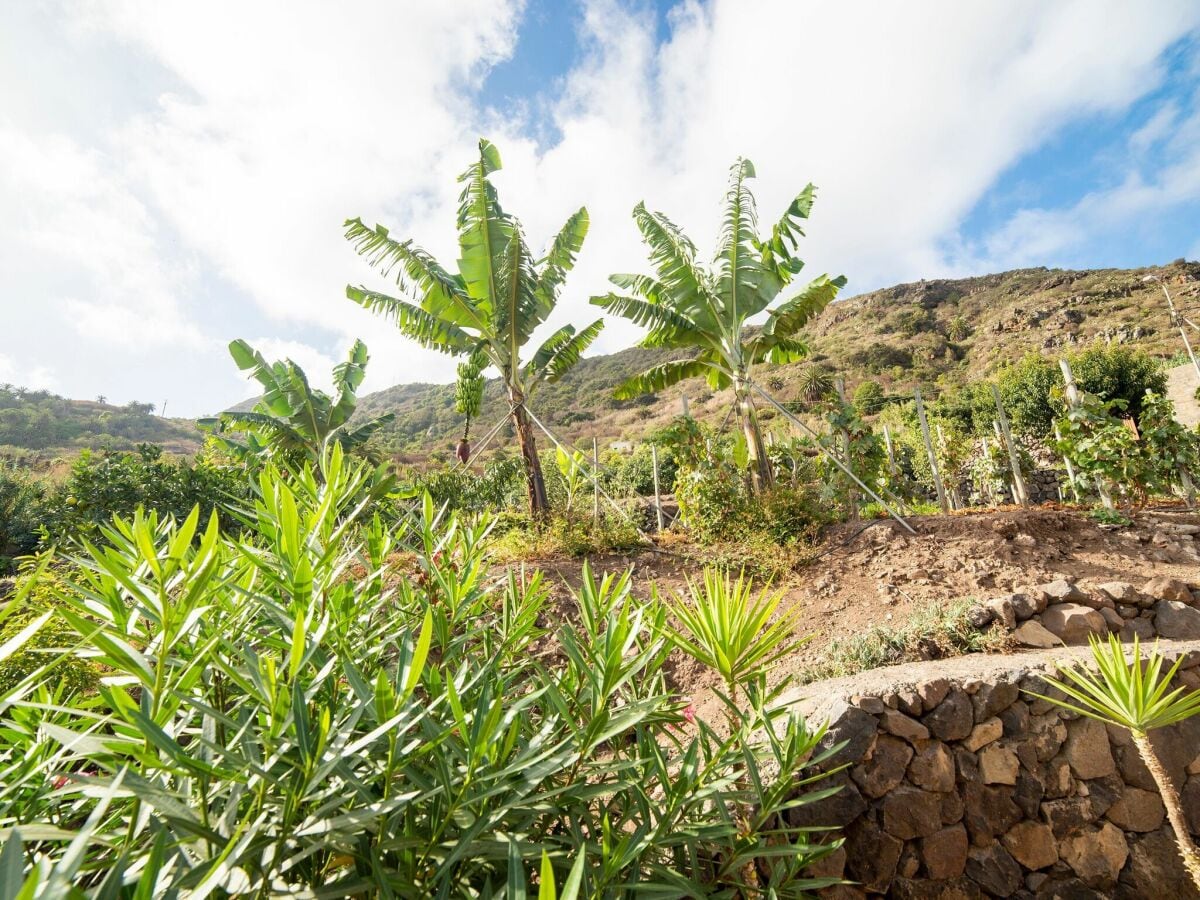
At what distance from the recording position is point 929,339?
137 feet

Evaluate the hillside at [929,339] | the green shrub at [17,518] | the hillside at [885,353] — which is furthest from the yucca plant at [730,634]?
the hillside at [929,339]

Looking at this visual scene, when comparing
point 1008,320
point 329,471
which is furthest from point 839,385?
point 1008,320

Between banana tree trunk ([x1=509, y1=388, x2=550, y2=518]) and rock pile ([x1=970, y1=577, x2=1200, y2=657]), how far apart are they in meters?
5.19

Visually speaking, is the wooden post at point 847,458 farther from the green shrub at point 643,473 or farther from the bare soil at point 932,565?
the green shrub at point 643,473

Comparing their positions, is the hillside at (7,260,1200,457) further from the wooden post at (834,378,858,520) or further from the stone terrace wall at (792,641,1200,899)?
the stone terrace wall at (792,641,1200,899)

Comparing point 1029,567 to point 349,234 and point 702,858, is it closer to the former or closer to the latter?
point 702,858

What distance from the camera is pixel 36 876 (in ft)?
1.74

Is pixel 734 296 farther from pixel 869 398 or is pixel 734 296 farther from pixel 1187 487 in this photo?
pixel 869 398

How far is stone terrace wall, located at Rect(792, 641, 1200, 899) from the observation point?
279 cm

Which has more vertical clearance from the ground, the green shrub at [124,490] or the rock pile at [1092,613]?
the green shrub at [124,490]

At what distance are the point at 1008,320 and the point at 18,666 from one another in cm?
5141

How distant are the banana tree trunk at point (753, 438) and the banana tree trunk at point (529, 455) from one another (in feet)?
9.92

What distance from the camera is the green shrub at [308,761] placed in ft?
2.91

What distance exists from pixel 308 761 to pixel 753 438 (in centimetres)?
710
